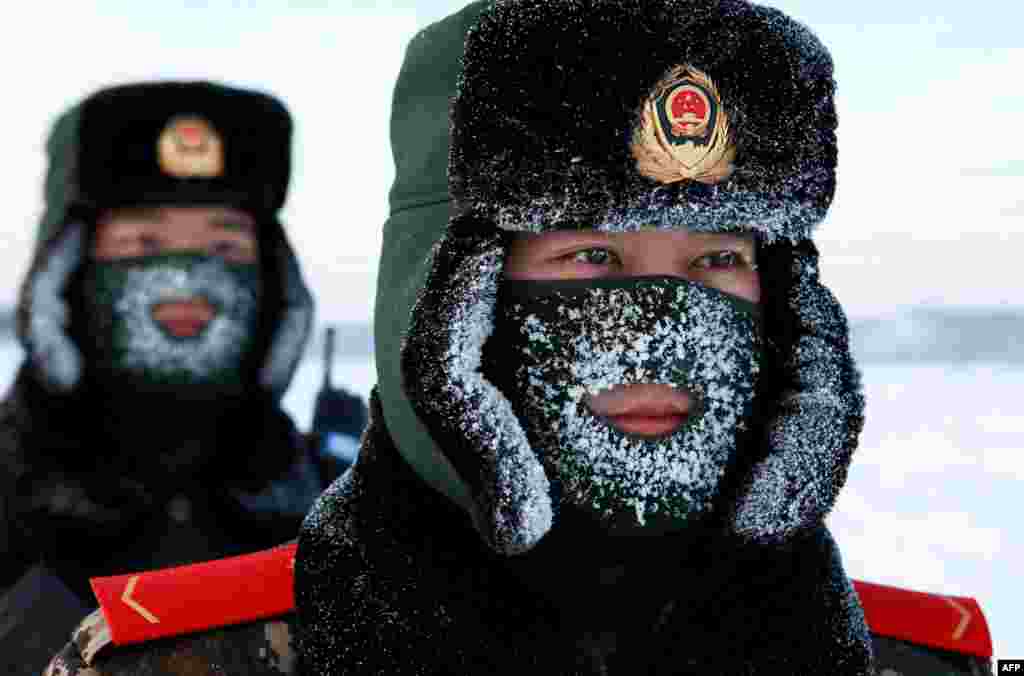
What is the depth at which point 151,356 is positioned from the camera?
141 inches

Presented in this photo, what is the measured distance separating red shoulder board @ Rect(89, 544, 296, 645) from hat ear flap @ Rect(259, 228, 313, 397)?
2.10 meters

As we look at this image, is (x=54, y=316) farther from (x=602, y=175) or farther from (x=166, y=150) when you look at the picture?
(x=602, y=175)

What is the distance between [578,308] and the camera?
1.62 meters

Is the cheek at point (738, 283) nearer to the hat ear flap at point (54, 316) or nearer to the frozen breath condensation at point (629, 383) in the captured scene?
the frozen breath condensation at point (629, 383)

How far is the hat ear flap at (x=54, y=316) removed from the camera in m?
3.62

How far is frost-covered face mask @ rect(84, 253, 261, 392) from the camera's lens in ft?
11.6

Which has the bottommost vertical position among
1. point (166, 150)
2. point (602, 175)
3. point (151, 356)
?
point (151, 356)

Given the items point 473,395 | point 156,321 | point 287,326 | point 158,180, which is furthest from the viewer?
point 287,326

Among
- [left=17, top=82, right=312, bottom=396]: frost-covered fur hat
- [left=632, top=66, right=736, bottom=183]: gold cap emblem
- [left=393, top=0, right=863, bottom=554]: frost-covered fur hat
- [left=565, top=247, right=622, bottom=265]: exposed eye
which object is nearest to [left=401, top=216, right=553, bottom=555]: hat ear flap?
[left=393, top=0, right=863, bottom=554]: frost-covered fur hat

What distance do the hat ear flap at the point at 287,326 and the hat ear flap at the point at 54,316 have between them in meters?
0.62

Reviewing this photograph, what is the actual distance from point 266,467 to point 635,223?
2543 mm

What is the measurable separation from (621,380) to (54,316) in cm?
265

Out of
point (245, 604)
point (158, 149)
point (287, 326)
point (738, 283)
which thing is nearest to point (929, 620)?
point (738, 283)

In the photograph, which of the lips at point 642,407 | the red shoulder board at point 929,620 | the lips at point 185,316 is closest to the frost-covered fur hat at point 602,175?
the lips at point 642,407
